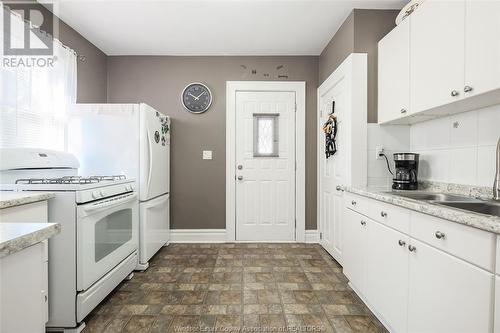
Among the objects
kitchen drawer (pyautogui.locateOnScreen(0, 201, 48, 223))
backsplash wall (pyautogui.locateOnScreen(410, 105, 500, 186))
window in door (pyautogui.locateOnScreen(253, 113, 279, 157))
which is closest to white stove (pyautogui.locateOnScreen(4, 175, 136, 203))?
kitchen drawer (pyautogui.locateOnScreen(0, 201, 48, 223))

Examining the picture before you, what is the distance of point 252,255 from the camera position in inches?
117

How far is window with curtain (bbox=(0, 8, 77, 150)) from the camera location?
79.7 inches

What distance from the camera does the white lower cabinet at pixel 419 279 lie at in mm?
972

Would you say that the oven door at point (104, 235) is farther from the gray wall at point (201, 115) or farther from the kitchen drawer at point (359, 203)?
the kitchen drawer at point (359, 203)

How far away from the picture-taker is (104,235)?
1.91 m

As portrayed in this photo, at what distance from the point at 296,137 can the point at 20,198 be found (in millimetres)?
2807

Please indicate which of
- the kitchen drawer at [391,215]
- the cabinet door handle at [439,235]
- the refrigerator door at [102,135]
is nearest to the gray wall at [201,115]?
the refrigerator door at [102,135]

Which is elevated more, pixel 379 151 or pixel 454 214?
pixel 379 151

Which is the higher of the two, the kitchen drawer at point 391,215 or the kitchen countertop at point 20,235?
the kitchen countertop at point 20,235

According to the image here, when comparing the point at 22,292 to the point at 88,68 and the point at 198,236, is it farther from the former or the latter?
the point at 88,68

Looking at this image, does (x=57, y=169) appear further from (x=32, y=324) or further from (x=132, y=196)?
(x=32, y=324)

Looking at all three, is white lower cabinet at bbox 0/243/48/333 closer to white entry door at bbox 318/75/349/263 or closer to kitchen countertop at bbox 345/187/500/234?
kitchen countertop at bbox 345/187/500/234

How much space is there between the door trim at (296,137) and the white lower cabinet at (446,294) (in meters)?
2.06

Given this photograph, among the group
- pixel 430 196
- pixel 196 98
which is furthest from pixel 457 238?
pixel 196 98
